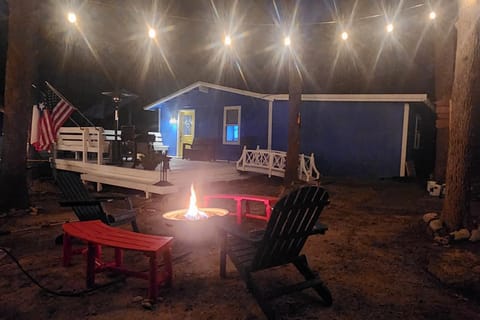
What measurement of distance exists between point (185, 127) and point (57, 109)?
5662 millimetres

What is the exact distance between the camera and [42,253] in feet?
13.8

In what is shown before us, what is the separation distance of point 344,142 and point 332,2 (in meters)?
8.68

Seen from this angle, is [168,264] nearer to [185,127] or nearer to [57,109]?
[57,109]

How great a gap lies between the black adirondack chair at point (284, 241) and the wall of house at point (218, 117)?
9.55m

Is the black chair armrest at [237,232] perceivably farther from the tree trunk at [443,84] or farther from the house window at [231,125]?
the house window at [231,125]

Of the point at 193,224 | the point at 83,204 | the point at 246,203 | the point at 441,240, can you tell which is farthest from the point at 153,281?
the point at 441,240

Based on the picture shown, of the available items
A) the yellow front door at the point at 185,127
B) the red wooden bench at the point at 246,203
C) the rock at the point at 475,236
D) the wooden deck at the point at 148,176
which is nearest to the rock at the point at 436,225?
the rock at the point at 475,236

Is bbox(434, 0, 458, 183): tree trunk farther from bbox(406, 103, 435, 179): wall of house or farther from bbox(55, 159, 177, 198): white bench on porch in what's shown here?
bbox(55, 159, 177, 198): white bench on porch

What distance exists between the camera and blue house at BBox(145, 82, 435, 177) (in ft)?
36.1

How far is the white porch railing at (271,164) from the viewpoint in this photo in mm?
10025

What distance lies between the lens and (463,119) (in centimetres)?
473

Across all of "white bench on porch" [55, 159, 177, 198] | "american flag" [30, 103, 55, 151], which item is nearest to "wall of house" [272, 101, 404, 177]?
"white bench on porch" [55, 159, 177, 198]

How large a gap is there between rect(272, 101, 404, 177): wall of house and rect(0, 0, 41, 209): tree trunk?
312 inches

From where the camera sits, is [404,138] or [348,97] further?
[348,97]
